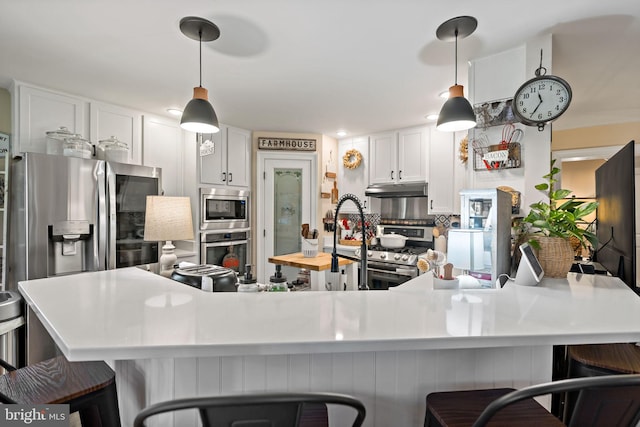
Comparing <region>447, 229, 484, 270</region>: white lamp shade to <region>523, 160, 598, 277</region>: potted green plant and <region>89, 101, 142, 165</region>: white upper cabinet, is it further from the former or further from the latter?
<region>89, 101, 142, 165</region>: white upper cabinet

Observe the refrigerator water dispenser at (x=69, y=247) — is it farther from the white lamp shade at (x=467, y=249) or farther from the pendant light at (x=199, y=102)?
the white lamp shade at (x=467, y=249)

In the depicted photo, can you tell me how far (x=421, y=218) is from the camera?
3.83m

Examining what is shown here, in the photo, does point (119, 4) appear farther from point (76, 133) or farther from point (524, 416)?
point (524, 416)

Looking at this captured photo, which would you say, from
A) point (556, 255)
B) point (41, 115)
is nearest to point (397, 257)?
point (556, 255)

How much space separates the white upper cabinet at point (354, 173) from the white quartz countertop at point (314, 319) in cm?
300

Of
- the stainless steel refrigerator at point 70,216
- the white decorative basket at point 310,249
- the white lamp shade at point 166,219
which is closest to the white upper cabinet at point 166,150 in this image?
the stainless steel refrigerator at point 70,216

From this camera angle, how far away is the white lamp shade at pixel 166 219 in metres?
2.40

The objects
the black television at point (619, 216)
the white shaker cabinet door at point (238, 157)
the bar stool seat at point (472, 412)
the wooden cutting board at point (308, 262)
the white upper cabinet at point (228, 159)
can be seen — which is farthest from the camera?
the white shaker cabinet door at point (238, 157)

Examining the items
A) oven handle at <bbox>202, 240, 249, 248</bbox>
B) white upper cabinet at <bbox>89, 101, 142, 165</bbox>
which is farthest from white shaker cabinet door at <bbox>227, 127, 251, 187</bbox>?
white upper cabinet at <bbox>89, 101, 142, 165</bbox>

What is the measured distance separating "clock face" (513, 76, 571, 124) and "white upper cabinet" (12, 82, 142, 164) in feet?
11.0

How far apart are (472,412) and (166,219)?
2332mm

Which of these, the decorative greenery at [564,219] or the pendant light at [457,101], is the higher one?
the pendant light at [457,101]

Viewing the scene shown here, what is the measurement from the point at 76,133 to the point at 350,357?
3094mm

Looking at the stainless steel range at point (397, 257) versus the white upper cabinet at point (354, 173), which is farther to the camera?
the white upper cabinet at point (354, 173)
